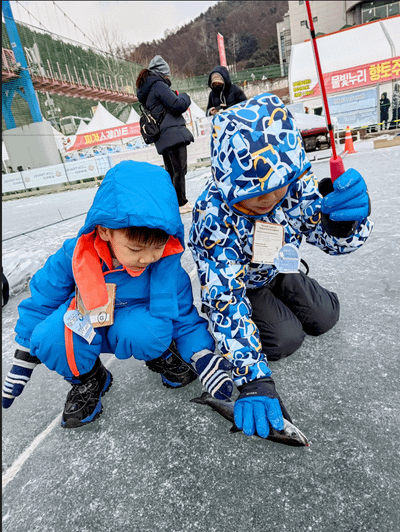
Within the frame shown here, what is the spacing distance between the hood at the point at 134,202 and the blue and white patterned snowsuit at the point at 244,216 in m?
0.16

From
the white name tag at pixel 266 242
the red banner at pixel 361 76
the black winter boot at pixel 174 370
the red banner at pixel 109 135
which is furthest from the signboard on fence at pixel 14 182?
the white name tag at pixel 266 242

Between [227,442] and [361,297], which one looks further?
[361,297]

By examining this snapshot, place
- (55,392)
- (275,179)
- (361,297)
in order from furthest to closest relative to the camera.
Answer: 1. (361,297)
2. (55,392)
3. (275,179)

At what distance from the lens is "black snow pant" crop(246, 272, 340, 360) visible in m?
1.20

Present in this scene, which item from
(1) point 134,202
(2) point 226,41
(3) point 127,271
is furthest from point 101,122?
(2) point 226,41

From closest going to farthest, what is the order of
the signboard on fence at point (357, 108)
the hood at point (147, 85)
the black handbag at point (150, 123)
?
the hood at point (147, 85)
the black handbag at point (150, 123)
the signboard on fence at point (357, 108)

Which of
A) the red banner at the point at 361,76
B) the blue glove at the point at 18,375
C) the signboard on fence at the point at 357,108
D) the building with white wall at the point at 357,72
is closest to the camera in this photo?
the blue glove at the point at 18,375

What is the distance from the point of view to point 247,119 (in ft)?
2.85

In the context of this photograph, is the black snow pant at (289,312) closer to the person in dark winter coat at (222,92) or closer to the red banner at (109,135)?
the person in dark winter coat at (222,92)

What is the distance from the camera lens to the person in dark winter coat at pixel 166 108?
9.30 feet

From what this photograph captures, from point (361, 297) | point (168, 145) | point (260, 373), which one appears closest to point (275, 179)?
point (260, 373)

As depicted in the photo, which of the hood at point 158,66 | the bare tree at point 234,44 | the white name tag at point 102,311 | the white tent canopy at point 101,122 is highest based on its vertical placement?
the bare tree at point 234,44

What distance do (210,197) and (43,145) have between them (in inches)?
604

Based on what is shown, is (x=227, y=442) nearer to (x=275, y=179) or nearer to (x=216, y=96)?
(x=275, y=179)
